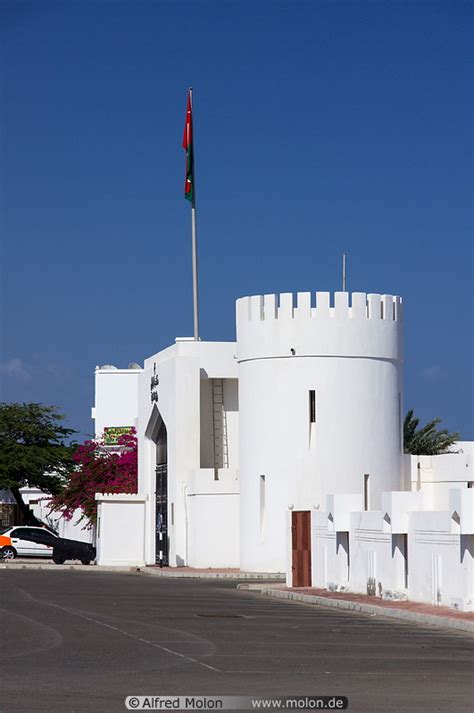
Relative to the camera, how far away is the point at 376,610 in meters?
25.8

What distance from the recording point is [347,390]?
42.2 metres

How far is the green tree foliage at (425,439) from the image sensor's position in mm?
62500

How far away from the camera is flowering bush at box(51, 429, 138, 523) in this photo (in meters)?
63.0

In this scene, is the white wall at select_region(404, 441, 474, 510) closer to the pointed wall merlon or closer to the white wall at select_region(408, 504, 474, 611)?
the pointed wall merlon

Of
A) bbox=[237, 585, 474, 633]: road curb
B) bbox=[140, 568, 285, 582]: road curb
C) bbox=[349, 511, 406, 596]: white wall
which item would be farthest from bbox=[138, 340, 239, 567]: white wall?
bbox=[349, 511, 406, 596]: white wall

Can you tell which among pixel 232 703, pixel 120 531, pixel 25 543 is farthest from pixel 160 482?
pixel 232 703

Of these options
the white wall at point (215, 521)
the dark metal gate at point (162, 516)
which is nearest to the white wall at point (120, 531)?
the dark metal gate at point (162, 516)

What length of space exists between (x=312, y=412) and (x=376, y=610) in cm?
1667

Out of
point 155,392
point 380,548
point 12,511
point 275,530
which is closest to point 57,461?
point 12,511

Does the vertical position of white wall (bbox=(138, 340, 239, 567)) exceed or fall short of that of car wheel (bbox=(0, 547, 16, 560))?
it exceeds it

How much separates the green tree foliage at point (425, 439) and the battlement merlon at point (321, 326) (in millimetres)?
19704

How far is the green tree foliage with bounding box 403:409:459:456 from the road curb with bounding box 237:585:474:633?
2882cm

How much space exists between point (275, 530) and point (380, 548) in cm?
1301

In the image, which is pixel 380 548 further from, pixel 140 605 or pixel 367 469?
pixel 367 469
